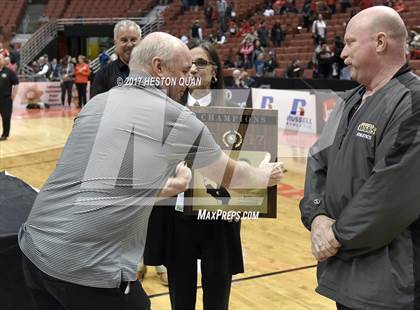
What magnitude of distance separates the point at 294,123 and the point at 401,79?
10.4 m

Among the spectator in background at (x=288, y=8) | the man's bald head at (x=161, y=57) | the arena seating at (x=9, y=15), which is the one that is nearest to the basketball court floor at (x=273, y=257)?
the man's bald head at (x=161, y=57)

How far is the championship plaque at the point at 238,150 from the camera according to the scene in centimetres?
260

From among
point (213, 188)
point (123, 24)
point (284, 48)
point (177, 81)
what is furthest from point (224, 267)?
point (284, 48)

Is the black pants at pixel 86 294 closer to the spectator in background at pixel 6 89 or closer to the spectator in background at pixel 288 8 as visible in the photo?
the spectator in background at pixel 6 89

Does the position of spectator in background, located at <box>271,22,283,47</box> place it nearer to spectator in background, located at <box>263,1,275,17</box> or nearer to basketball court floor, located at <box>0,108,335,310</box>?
spectator in background, located at <box>263,1,275,17</box>

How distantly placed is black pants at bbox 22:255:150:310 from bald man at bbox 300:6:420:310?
67 cm

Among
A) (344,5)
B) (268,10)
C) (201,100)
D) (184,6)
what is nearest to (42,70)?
(184,6)

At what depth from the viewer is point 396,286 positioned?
1900 mm

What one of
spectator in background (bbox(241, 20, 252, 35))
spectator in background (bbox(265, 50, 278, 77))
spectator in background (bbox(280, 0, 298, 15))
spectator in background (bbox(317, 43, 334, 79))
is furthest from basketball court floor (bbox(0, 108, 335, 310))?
spectator in background (bbox(241, 20, 252, 35))

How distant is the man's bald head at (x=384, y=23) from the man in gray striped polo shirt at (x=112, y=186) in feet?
2.14

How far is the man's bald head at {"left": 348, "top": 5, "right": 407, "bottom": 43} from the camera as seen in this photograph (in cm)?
197

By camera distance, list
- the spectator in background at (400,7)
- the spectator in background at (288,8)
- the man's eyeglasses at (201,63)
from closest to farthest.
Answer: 1. the man's eyeglasses at (201,63)
2. the spectator in background at (400,7)
3. the spectator in background at (288,8)

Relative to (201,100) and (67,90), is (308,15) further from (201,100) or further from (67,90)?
(201,100)

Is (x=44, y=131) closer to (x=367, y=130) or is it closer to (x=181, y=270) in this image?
(x=181, y=270)
